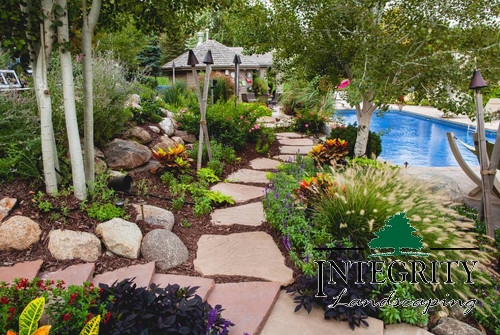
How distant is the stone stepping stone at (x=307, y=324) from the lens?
2.22 metres

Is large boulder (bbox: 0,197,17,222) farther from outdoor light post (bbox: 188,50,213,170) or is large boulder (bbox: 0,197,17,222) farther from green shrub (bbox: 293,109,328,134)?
green shrub (bbox: 293,109,328,134)

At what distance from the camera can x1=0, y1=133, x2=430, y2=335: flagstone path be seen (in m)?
2.26

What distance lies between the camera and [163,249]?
2959 mm

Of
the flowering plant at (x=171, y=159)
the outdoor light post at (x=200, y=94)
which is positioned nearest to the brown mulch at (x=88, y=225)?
the flowering plant at (x=171, y=159)

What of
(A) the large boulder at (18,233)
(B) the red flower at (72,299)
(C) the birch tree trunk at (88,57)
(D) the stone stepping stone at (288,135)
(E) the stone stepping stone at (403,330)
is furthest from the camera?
(D) the stone stepping stone at (288,135)

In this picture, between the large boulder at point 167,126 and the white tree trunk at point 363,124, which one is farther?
the large boulder at point 167,126

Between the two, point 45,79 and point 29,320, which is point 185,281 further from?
point 45,79

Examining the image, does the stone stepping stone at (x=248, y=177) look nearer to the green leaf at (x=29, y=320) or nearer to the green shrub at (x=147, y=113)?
the green shrub at (x=147, y=113)

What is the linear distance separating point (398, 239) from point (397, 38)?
3.28 m

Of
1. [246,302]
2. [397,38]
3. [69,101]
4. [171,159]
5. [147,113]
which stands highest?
[397,38]

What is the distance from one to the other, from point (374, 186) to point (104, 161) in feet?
11.0

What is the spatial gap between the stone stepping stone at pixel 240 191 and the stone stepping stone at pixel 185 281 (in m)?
1.88

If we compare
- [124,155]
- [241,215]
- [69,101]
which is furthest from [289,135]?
[69,101]

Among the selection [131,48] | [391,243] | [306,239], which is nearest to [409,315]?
[391,243]
